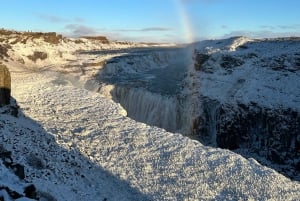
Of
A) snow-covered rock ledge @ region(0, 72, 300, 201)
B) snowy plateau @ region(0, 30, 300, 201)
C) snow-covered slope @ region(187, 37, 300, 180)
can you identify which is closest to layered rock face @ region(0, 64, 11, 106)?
snowy plateau @ region(0, 30, 300, 201)

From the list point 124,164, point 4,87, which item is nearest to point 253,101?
point 124,164

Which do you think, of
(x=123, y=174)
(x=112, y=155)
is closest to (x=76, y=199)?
(x=123, y=174)

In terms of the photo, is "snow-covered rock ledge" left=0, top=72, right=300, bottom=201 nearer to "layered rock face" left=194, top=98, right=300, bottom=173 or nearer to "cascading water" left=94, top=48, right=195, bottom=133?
"layered rock face" left=194, top=98, right=300, bottom=173

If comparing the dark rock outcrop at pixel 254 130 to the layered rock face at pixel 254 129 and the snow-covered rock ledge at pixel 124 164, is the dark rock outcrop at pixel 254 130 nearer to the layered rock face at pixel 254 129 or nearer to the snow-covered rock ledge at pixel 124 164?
the layered rock face at pixel 254 129

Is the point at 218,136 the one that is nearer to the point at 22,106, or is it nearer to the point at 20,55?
the point at 22,106

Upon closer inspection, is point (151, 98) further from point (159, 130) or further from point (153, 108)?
point (159, 130)

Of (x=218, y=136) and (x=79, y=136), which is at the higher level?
(x=79, y=136)
